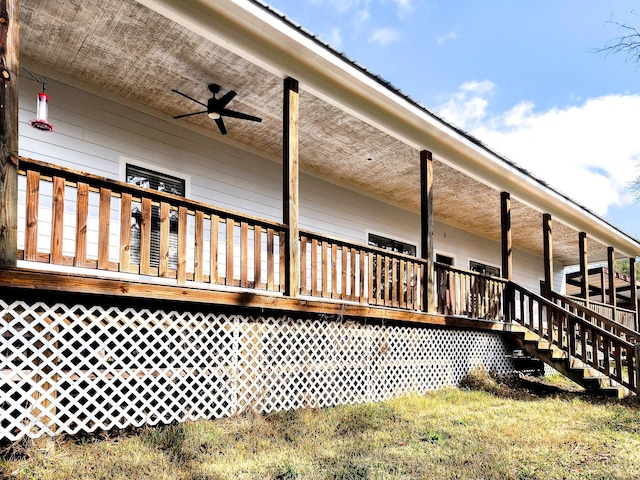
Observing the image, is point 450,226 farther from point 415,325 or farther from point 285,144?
point 285,144

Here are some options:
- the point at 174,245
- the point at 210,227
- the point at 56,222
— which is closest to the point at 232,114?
the point at 210,227

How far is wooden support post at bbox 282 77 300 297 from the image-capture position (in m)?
6.12

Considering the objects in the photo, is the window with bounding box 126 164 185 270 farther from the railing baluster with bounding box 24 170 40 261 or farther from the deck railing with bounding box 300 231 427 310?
the railing baluster with bounding box 24 170 40 261

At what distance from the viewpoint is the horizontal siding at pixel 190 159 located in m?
6.60

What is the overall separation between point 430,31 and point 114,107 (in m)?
35.4

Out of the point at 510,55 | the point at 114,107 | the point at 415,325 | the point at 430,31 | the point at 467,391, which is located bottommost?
the point at 467,391

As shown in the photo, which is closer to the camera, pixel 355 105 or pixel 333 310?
pixel 333 310

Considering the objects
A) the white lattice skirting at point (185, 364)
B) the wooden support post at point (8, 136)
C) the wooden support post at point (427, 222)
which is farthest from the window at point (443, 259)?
the wooden support post at point (8, 136)

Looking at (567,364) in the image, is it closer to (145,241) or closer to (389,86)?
(389,86)

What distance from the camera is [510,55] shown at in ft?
169

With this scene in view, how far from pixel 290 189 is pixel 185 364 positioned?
2.35m

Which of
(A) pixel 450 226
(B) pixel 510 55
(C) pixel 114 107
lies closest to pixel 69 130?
(C) pixel 114 107

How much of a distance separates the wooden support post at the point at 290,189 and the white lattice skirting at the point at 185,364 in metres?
0.54

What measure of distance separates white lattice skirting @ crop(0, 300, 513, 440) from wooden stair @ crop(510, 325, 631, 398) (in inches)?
65.9
